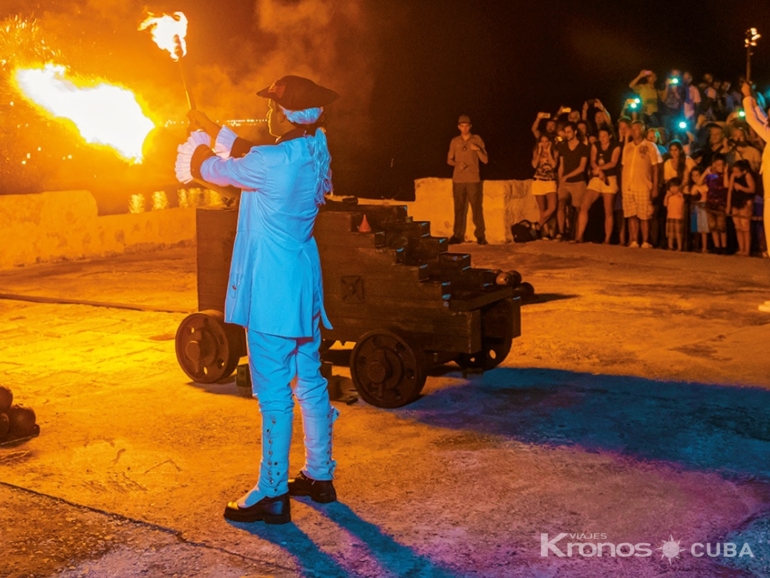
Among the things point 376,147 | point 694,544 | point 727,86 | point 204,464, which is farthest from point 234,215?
point 376,147

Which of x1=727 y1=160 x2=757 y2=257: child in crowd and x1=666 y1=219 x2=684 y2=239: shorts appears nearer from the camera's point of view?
x1=727 y1=160 x2=757 y2=257: child in crowd

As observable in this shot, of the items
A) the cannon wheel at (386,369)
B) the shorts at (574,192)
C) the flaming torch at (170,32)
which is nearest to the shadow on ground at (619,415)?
the cannon wheel at (386,369)

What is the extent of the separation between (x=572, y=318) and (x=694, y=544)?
544 centimetres

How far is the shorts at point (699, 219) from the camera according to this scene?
14.5m

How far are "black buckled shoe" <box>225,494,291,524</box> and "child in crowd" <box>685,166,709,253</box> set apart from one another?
10.6 m

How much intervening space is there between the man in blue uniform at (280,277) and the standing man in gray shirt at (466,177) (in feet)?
Result: 34.9

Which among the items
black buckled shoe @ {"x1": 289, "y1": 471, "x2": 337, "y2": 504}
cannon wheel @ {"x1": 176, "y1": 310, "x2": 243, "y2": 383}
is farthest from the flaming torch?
black buckled shoe @ {"x1": 289, "y1": 471, "x2": 337, "y2": 504}

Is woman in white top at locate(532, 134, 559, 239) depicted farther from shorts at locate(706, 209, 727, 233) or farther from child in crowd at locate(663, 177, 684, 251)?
shorts at locate(706, 209, 727, 233)

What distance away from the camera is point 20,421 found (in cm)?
652

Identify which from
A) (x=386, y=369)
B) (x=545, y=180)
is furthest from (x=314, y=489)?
(x=545, y=180)

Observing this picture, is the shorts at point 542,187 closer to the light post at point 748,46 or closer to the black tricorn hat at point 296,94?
the light post at point 748,46

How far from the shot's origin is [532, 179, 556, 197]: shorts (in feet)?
53.0

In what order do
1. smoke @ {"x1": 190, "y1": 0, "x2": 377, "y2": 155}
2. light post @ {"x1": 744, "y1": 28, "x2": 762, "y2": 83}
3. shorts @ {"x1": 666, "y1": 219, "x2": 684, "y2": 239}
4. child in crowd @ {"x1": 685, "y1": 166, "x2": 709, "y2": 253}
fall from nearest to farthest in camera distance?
1. child in crowd @ {"x1": 685, "y1": 166, "x2": 709, "y2": 253}
2. shorts @ {"x1": 666, "y1": 219, "x2": 684, "y2": 239}
3. smoke @ {"x1": 190, "y1": 0, "x2": 377, "y2": 155}
4. light post @ {"x1": 744, "y1": 28, "x2": 762, "y2": 83}

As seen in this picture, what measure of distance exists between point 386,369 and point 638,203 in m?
8.80
